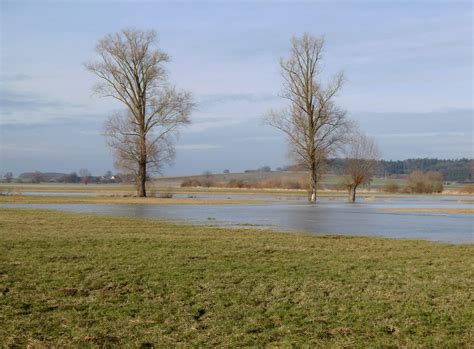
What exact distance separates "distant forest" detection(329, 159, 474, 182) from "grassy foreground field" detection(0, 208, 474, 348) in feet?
485

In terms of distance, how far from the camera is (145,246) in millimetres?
15312

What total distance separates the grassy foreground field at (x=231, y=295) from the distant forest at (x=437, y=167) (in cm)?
14772

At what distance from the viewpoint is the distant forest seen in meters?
167

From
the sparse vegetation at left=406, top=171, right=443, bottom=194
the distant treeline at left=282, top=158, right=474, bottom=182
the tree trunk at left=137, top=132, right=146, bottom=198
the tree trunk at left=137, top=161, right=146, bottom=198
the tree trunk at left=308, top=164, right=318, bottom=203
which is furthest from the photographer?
the distant treeline at left=282, top=158, right=474, bottom=182

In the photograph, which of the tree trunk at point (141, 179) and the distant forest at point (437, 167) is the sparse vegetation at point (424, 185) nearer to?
the tree trunk at point (141, 179)

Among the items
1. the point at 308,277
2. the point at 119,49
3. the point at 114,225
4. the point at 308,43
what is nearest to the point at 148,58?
the point at 119,49

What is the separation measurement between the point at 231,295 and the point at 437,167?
607 ft

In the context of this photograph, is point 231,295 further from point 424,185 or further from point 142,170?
point 424,185

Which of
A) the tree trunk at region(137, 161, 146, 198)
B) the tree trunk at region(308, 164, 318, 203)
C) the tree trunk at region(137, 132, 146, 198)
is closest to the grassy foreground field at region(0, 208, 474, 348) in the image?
the tree trunk at region(308, 164, 318, 203)

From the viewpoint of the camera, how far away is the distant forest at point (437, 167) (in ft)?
548

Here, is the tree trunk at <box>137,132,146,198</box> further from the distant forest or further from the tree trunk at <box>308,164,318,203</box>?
the distant forest

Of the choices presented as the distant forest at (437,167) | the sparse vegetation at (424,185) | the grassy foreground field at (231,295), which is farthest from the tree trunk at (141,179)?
the distant forest at (437,167)

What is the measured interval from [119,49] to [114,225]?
118 feet

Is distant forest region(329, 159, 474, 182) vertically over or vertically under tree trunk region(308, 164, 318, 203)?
over
